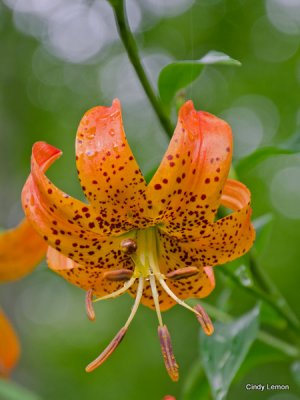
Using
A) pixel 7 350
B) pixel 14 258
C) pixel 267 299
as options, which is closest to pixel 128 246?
pixel 267 299

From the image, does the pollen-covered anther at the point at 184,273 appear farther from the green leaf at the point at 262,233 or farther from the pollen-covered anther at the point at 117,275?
the green leaf at the point at 262,233

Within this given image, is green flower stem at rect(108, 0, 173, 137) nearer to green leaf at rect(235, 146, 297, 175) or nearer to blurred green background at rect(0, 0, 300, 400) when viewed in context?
green leaf at rect(235, 146, 297, 175)

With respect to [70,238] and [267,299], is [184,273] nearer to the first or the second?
[70,238]

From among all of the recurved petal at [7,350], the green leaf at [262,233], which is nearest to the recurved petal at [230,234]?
the green leaf at [262,233]

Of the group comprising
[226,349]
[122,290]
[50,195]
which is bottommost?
[226,349]

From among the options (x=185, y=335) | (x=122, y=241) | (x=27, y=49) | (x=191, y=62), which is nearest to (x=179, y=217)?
(x=122, y=241)

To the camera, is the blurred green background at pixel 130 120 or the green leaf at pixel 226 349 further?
the blurred green background at pixel 130 120
